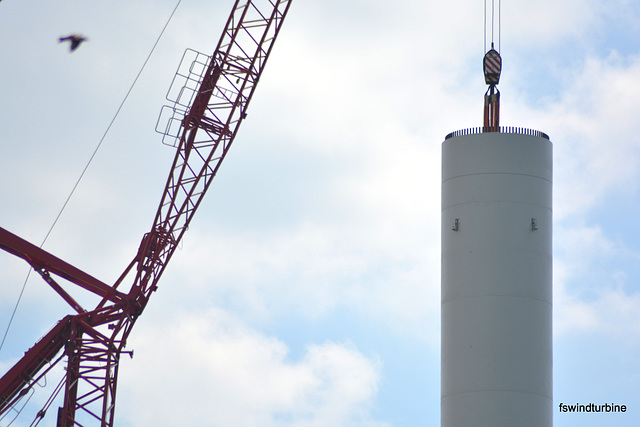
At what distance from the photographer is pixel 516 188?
6556cm

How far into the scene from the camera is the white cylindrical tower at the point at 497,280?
63.2m

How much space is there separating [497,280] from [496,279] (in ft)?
0.22

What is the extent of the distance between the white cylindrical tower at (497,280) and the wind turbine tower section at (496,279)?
5 centimetres

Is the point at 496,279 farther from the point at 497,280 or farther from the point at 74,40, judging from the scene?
the point at 74,40

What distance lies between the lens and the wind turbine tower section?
2490 inches

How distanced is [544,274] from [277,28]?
2225 cm

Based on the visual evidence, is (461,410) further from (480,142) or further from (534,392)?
(480,142)

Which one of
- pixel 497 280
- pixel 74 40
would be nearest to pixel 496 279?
pixel 497 280

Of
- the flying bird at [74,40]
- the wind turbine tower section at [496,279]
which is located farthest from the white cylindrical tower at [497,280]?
the flying bird at [74,40]

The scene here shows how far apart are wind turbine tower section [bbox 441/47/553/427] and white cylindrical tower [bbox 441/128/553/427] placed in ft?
0.15

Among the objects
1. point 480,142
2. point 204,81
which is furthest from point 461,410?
point 204,81

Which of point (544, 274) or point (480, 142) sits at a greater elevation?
point (480, 142)

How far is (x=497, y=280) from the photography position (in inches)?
2537

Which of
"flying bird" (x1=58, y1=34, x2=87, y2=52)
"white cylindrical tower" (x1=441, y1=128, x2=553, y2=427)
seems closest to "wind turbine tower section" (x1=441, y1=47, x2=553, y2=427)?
"white cylindrical tower" (x1=441, y1=128, x2=553, y2=427)
